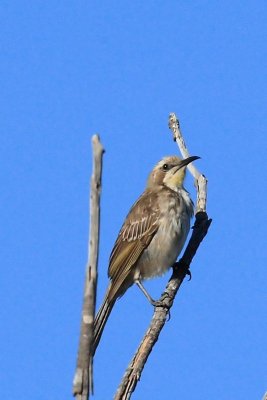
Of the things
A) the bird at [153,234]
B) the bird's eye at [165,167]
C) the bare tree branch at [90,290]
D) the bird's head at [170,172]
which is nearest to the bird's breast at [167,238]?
the bird at [153,234]

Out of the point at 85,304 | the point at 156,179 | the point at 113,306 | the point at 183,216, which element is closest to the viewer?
the point at 85,304

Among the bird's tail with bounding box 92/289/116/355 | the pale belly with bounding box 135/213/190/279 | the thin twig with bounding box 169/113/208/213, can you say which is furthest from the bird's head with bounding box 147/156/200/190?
the bird's tail with bounding box 92/289/116/355

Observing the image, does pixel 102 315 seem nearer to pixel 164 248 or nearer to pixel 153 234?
pixel 164 248

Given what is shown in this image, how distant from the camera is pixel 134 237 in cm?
1045

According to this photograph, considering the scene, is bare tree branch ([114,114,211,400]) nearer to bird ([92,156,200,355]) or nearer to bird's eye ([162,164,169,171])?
bird ([92,156,200,355])

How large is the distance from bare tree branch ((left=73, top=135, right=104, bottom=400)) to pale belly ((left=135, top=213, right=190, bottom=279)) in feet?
19.2

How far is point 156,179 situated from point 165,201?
66 centimetres

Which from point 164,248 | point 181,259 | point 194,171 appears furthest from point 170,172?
point 181,259

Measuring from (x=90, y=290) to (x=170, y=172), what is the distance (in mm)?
6686

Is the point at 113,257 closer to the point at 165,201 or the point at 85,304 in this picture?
the point at 165,201

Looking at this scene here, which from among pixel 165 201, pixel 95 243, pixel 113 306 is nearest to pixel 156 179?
pixel 165 201

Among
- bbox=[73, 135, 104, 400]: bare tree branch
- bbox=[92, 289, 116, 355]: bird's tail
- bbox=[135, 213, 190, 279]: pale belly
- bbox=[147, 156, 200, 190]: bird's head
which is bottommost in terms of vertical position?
bbox=[73, 135, 104, 400]: bare tree branch

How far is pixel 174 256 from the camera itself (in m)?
10.1

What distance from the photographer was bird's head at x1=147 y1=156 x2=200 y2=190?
10.8 metres
